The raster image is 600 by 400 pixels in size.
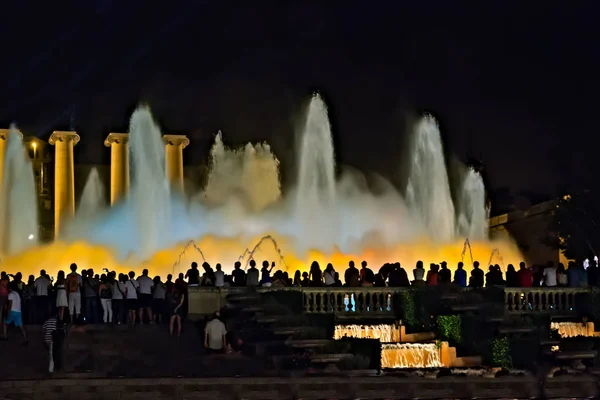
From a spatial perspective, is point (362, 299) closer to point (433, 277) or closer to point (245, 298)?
point (433, 277)

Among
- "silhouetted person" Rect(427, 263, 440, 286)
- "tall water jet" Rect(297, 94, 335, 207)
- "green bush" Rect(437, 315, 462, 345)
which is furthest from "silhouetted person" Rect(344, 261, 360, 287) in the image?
"tall water jet" Rect(297, 94, 335, 207)

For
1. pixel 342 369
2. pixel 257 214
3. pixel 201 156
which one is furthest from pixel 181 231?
pixel 201 156

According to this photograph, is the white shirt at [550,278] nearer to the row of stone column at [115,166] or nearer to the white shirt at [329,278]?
the white shirt at [329,278]

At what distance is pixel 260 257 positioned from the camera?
48.7 m

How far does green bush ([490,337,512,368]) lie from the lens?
29.0 m

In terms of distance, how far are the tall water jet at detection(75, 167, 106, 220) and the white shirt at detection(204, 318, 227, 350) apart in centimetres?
4295

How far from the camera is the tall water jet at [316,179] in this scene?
2067 inches

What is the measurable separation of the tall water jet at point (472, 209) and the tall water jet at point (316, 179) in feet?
24.6

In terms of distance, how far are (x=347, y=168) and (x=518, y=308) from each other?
31.8m

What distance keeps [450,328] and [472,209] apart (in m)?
30.1

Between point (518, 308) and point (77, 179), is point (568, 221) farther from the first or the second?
point (77, 179)

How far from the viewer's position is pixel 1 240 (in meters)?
67.8

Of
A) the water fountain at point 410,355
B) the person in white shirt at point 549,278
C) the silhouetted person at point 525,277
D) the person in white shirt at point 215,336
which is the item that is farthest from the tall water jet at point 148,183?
the person in white shirt at point 215,336

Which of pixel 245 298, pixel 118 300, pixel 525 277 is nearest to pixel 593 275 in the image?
pixel 525 277
